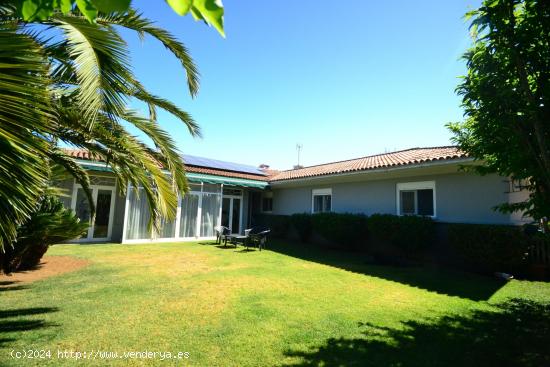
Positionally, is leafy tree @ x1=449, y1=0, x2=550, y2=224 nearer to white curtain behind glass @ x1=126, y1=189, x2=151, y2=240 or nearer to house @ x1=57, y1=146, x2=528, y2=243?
house @ x1=57, y1=146, x2=528, y2=243

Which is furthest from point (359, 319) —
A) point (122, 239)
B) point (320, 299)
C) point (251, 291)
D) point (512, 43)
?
point (122, 239)

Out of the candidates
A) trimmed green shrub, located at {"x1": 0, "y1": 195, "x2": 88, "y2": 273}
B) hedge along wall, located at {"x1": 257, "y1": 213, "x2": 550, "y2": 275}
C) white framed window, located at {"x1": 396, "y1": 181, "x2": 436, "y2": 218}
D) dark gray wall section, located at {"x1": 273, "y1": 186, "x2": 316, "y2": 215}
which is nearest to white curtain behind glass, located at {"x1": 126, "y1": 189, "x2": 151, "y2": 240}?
trimmed green shrub, located at {"x1": 0, "y1": 195, "x2": 88, "y2": 273}

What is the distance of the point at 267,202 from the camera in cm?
2436

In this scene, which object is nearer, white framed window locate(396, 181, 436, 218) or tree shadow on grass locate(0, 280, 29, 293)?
tree shadow on grass locate(0, 280, 29, 293)

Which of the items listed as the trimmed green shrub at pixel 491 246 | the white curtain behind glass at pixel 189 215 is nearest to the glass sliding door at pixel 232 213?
the white curtain behind glass at pixel 189 215

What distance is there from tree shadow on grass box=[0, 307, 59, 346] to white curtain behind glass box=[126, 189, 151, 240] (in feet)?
35.8

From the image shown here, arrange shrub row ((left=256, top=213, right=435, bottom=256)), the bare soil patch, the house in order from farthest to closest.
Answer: shrub row ((left=256, top=213, right=435, bottom=256)) → the house → the bare soil patch

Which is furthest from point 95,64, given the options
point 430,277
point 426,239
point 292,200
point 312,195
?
point 292,200

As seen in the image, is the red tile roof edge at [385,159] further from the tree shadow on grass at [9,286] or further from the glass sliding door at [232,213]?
the tree shadow on grass at [9,286]

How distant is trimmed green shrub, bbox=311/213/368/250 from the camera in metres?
15.2

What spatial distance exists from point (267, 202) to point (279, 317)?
61.1ft

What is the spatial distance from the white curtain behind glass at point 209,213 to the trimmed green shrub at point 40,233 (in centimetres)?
1021

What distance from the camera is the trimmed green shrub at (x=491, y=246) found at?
9508mm

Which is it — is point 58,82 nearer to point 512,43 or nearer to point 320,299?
point 320,299
